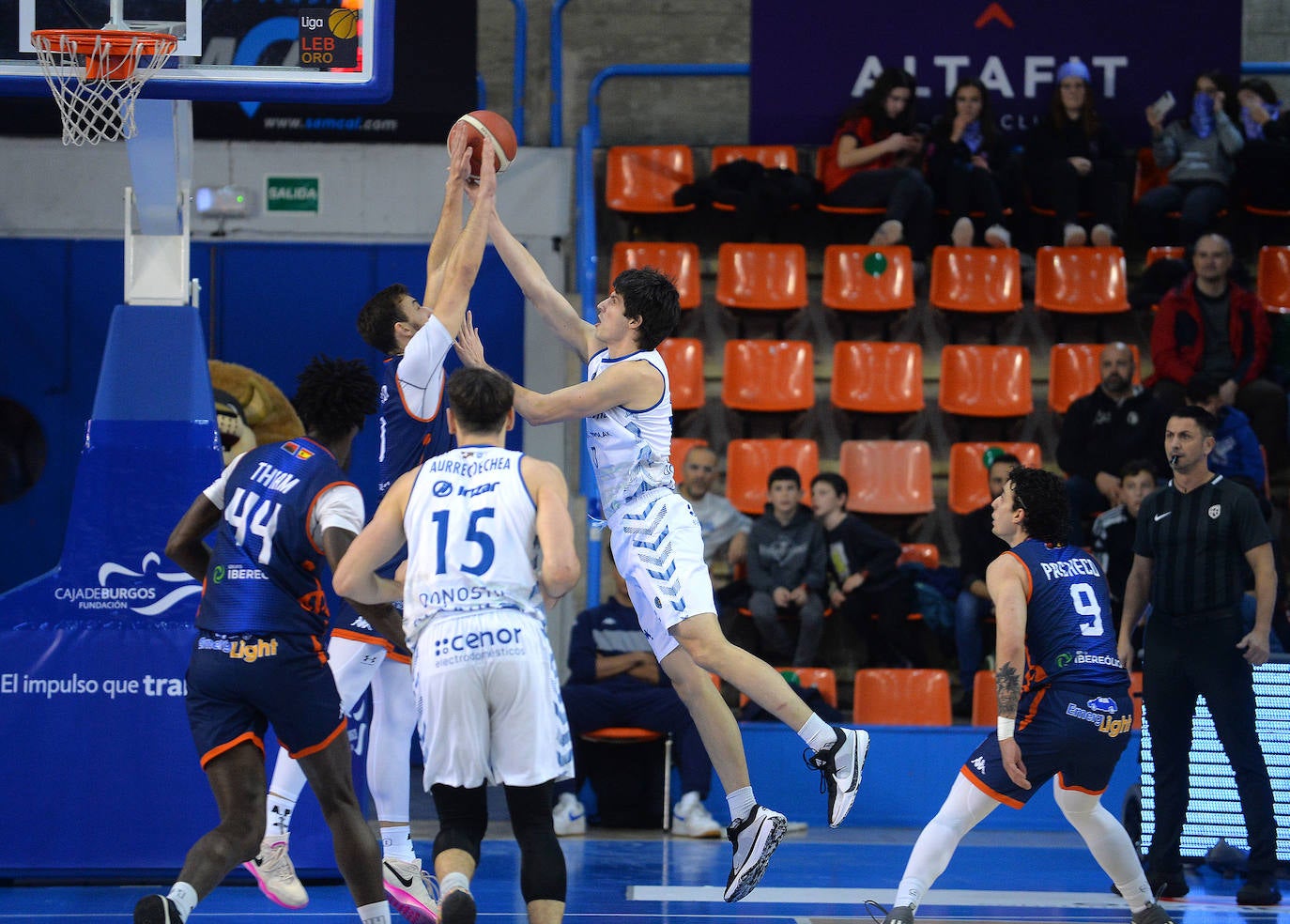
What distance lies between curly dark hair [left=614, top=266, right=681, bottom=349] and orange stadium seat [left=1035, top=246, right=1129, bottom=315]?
6.34 metres

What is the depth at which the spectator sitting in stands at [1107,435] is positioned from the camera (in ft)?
32.7

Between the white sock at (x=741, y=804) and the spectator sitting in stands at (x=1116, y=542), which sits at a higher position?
the spectator sitting in stands at (x=1116, y=542)

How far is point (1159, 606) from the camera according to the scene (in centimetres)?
714

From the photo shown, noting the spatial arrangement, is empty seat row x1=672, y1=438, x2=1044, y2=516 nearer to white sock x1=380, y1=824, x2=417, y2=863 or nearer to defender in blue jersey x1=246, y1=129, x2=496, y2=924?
defender in blue jersey x1=246, y1=129, x2=496, y2=924

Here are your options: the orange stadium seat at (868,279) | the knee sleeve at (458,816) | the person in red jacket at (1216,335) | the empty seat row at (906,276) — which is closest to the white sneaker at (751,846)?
the knee sleeve at (458,816)

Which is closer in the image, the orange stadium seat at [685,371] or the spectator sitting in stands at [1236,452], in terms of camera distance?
the spectator sitting in stands at [1236,452]

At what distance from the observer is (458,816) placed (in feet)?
15.3

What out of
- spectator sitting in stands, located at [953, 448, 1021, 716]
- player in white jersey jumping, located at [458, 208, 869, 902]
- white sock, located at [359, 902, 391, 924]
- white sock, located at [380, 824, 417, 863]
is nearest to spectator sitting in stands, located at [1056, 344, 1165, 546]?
spectator sitting in stands, located at [953, 448, 1021, 716]

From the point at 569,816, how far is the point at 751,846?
293 centimetres

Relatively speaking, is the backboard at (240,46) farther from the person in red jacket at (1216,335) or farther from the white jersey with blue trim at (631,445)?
the person in red jacket at (1216,335)

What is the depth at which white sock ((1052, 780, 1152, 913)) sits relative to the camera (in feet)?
19.1

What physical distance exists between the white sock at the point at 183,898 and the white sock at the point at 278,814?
3.48ft

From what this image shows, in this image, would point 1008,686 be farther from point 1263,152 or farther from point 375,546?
point 1263,152

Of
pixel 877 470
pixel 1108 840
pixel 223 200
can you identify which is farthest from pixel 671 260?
pixel 1108 840
